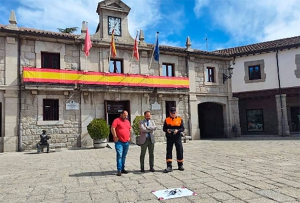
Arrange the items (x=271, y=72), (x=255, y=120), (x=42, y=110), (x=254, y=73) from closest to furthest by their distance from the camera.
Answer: (x=42, y=110) → (x=271, y=72) → (x=254, y=73) → (x=255, y=120)

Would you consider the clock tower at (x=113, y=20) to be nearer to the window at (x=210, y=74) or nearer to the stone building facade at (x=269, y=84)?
the window at (x=210, y=74)

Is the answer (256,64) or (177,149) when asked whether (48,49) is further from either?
(256,64)

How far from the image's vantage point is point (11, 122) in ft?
39.3

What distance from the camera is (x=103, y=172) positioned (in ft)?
20.1

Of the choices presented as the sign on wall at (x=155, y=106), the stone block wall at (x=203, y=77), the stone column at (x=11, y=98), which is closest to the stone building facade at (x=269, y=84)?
the stone block wall at (x=203, y=77)

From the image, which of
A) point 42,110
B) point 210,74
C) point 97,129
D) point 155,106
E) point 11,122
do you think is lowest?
point 97,129

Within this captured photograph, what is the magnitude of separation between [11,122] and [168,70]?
10257 mm

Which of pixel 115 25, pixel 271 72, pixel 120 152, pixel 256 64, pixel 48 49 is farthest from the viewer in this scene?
pixel 256 64

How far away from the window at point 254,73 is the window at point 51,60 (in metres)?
14.0

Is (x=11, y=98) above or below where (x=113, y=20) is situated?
below

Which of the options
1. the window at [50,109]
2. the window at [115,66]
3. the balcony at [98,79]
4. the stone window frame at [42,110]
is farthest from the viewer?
the window at [115,66]

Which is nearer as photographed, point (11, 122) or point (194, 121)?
point (11, 122)

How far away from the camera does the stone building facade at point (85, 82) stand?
12172 mm

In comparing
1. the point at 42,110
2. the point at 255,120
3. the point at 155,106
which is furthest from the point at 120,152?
the point at 255,120
